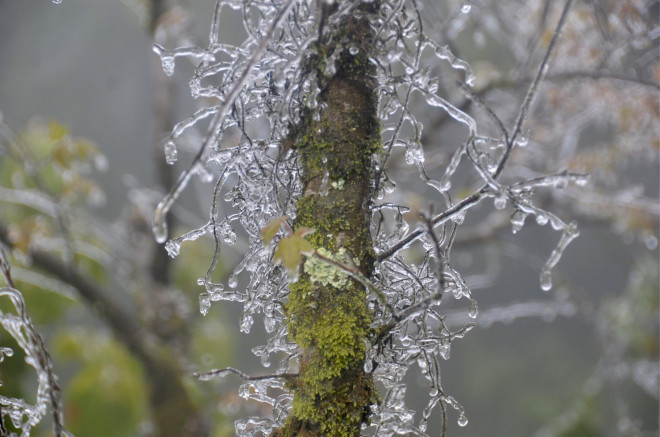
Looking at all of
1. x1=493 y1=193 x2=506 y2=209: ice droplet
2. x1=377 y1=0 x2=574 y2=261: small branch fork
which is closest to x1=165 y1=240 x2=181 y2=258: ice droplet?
x1=377 y1=0 x2=574 y2=261: small branch fork

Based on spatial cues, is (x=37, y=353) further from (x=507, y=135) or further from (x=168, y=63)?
(x=507, y=135)

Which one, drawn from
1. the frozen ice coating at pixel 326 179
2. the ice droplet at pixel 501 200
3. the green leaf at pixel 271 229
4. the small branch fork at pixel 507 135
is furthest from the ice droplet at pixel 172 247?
the ice droplet at pixel 501 200

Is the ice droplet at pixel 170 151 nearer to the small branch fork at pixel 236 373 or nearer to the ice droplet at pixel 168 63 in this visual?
the ice droplet at pixel 168 63

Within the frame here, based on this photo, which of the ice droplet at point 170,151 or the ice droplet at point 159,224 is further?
the ice droplet at point 170,151

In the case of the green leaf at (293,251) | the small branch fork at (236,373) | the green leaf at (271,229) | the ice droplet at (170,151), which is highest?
the ice droplet at (170,151)

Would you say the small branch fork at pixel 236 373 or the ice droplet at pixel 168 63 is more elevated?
the ice droplet at pixel 168 63

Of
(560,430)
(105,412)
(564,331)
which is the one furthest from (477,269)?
(105,412)

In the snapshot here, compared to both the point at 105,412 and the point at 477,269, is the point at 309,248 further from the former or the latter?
the point at 477,269

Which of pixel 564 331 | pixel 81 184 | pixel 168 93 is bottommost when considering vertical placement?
pixel 81 184
